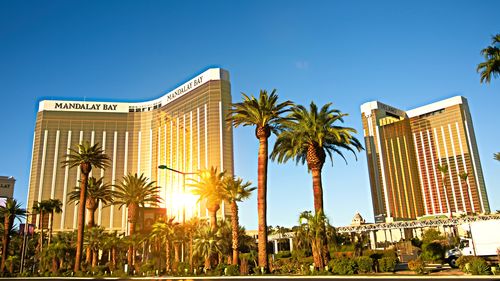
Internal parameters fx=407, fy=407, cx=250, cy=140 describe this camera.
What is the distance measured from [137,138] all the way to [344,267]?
574 feet

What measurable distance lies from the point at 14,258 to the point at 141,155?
122 meters

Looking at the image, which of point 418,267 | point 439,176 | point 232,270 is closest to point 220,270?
point 232,270

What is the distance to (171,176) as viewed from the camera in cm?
17788

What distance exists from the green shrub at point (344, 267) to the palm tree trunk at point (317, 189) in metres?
7.25

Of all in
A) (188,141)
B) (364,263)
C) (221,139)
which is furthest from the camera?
(188,141)

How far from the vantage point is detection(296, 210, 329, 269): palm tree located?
34188mm

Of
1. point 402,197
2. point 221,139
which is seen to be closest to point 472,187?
point 402,197

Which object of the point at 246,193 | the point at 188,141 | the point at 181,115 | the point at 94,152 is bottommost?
the point at 246,193

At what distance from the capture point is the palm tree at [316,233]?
112 ft

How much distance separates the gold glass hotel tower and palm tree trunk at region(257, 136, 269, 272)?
11127 cm

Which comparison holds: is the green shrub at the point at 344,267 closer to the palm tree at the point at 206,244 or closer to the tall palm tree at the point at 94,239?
the palm tree at the point at 206,244

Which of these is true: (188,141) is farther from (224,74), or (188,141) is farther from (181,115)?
(224,74)

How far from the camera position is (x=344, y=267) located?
31.6m

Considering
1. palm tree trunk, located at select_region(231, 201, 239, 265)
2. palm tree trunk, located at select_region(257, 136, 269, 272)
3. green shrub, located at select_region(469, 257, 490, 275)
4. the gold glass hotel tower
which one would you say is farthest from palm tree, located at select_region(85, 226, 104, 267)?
the gold glass hotel tower
